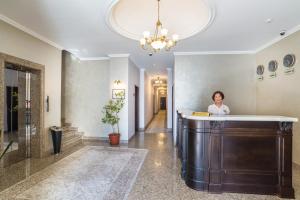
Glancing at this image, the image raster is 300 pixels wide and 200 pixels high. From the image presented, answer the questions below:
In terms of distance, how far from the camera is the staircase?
5.20 meters

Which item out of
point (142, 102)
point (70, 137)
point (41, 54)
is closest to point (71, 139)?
point (70, 137)

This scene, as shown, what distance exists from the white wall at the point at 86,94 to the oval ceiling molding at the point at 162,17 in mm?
2531

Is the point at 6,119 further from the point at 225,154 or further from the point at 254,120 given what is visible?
the point at 254,120

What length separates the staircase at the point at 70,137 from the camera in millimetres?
5197

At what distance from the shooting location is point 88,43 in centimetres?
479

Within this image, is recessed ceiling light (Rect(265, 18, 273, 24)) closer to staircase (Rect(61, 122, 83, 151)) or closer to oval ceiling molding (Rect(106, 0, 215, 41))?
oval ceiling molding (Rect(106, 0, 215, 41))

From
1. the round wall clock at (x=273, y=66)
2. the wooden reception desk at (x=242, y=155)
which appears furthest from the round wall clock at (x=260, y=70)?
the wooden reception desk at (x=242, y=155)

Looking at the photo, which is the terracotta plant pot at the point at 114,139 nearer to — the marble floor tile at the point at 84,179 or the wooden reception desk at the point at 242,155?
the marble floor tile at the point at 84,179

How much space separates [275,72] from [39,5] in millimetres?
5278

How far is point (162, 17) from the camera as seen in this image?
4.11m

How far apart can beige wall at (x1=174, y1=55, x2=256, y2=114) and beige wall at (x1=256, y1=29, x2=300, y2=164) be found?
294 millimetres

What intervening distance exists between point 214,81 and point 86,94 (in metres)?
4.43

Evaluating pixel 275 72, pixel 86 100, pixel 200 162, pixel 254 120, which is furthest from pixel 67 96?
pixel 275 72

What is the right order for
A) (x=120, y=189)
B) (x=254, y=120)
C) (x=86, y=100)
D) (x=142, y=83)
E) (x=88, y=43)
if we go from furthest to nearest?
(x=142, y=83) → (x=86, y=100) → (x=88, y=43) → (x=120, y=189) → (x=254, y=120)
